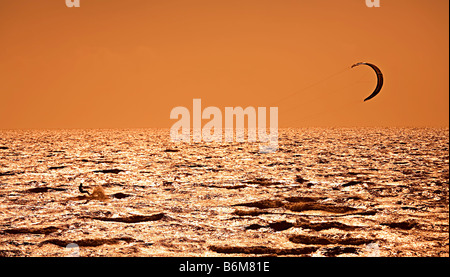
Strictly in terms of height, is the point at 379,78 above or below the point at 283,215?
above

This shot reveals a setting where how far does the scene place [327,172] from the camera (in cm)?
1132

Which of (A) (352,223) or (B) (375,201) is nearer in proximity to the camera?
(A) (352,223)

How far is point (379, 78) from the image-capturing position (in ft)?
56.4

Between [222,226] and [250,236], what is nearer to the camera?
[250,236]
